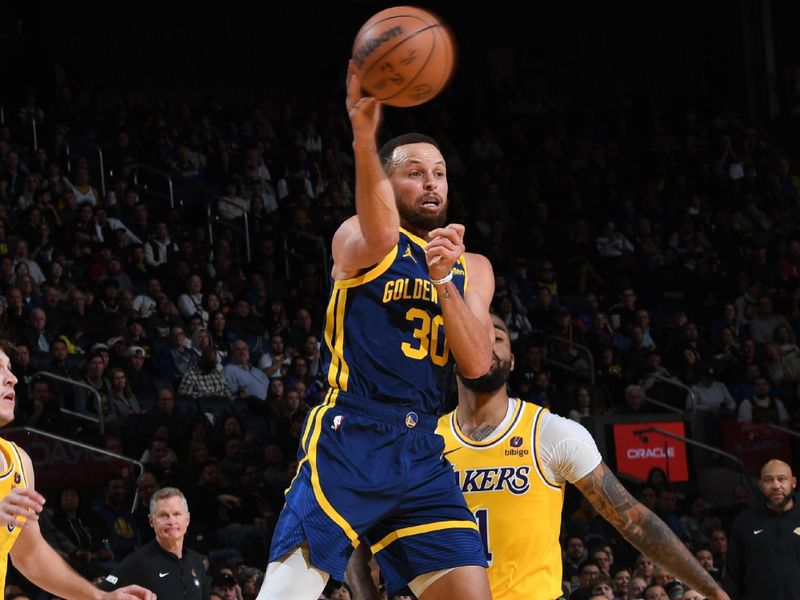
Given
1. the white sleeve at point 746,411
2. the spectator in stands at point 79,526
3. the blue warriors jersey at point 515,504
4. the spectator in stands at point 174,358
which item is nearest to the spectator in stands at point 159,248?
the spectator in stands at point 174,358

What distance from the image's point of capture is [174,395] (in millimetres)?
11688

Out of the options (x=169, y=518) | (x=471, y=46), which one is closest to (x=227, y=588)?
(x=169, y=518)

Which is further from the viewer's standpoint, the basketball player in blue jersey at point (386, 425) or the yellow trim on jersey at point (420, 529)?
Result: the yellow trim on jersey at point (420, 529)

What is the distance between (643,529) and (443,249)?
1.57 m

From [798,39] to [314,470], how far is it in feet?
68.0

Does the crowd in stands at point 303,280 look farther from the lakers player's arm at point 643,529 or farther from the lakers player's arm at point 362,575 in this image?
the lakers player's arm at point 362,575

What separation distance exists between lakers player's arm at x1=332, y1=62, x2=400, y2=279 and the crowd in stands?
5.88m

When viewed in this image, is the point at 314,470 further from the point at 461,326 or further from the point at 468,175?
the point at 468,175

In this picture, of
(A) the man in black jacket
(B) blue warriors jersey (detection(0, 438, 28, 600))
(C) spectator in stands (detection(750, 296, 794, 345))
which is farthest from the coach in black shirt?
(C) spectator in stands (detection(750, 296, 794, 345))

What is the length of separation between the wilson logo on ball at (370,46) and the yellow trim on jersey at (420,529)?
4.51 ft

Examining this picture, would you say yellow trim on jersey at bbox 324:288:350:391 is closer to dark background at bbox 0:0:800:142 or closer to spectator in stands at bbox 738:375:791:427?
spectator in stands at bbox 738:375:791:427

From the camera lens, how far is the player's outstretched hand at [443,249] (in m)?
3.74

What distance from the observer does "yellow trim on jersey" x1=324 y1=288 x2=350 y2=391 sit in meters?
3.92

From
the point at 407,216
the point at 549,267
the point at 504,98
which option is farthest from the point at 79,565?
the point at 504,98
